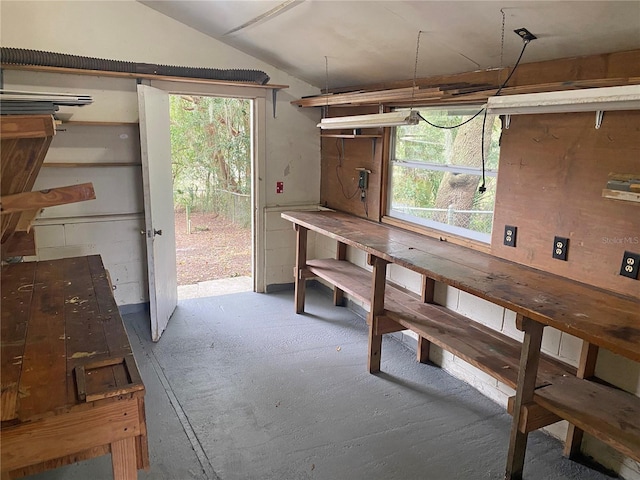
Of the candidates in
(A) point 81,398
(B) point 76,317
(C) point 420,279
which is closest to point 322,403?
(C) point 420,279

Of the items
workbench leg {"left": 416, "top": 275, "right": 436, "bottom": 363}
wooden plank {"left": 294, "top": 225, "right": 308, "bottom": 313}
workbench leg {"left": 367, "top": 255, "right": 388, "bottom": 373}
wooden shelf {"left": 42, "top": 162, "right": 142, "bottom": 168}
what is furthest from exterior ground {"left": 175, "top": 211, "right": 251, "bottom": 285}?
workbench leg {"left": 416, "top": 275, "right": 436, "bottom": 363}

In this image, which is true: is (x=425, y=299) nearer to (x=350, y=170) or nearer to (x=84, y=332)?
(x=350, y=170)

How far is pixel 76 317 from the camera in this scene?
6.12ft

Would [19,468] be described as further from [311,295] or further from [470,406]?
[311,295]

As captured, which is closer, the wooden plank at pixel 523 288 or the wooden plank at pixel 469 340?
the wooden plank at pixel 523 288

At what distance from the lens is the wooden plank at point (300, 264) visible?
4141 mm

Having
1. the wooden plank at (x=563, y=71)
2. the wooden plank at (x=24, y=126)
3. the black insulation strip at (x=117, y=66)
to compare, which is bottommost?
the wooden plank at (x=24, y=126)

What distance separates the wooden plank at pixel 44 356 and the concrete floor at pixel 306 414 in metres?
0.89

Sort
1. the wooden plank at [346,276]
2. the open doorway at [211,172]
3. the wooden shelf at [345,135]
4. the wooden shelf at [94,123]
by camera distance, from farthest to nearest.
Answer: the open doorway at [211,172] < the wooden shelf at [345,135] < the wooden shelf at [94,123] < the wooden plank at [346,276]

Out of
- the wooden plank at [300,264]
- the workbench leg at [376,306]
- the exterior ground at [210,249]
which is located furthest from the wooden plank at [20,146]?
the exterior ground at [210,249]

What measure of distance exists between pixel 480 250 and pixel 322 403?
1408 millimetres

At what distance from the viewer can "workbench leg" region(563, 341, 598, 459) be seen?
225cm

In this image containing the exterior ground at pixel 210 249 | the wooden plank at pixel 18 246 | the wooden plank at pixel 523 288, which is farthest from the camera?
the exterior ground at pixel 210 249

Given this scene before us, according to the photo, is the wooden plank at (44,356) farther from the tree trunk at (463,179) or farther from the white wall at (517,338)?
the tree trunk at (463,179)
